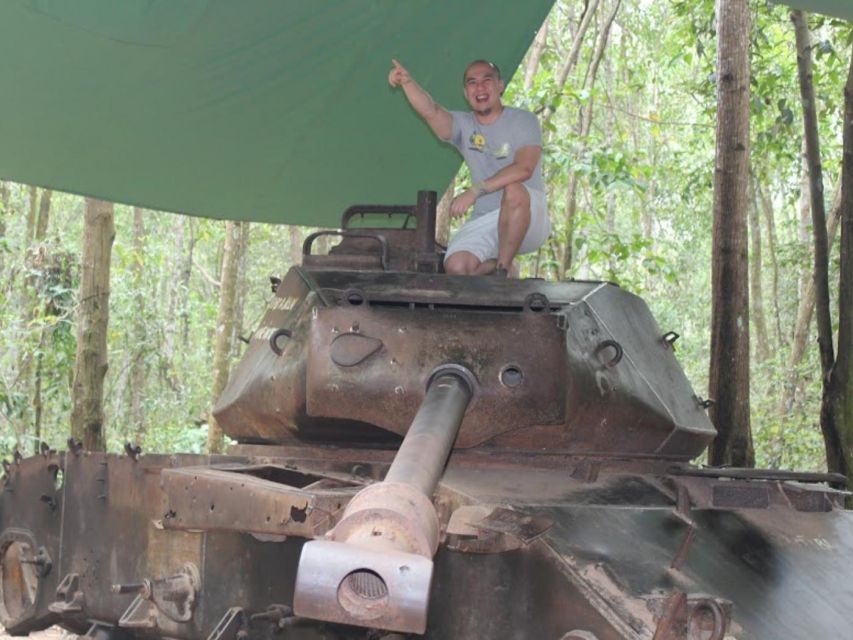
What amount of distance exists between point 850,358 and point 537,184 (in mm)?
2933

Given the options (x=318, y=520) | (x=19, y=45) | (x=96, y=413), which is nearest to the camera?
(x=318, y=520)

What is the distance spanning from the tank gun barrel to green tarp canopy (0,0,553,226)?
468cm

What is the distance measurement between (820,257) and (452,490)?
5811 mm

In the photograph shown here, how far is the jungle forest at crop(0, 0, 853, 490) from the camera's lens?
8648 millimetres

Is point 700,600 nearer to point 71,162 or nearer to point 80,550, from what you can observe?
point 80,550

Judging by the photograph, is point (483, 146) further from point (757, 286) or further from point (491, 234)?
point (757, 286)

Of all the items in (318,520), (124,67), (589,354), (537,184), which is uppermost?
(124,67)

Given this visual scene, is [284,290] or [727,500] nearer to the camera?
[727,500]

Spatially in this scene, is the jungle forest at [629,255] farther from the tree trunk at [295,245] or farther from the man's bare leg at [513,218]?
the man's bare leg at [513,218]

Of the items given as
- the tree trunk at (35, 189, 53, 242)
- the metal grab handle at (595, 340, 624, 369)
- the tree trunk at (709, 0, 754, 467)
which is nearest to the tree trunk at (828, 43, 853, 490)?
the tree trunk at (709, 0, 754, 467)

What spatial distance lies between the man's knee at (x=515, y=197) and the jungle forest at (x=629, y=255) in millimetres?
1776

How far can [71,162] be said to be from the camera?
7512 millimetres

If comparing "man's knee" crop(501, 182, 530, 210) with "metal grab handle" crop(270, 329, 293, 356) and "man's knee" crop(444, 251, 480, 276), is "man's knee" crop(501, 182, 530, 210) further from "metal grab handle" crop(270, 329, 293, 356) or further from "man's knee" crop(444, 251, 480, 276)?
"metal grab handle" crop(270, 329, 293, 356)

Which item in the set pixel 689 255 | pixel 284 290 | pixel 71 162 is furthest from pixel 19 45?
pixel 689 255
